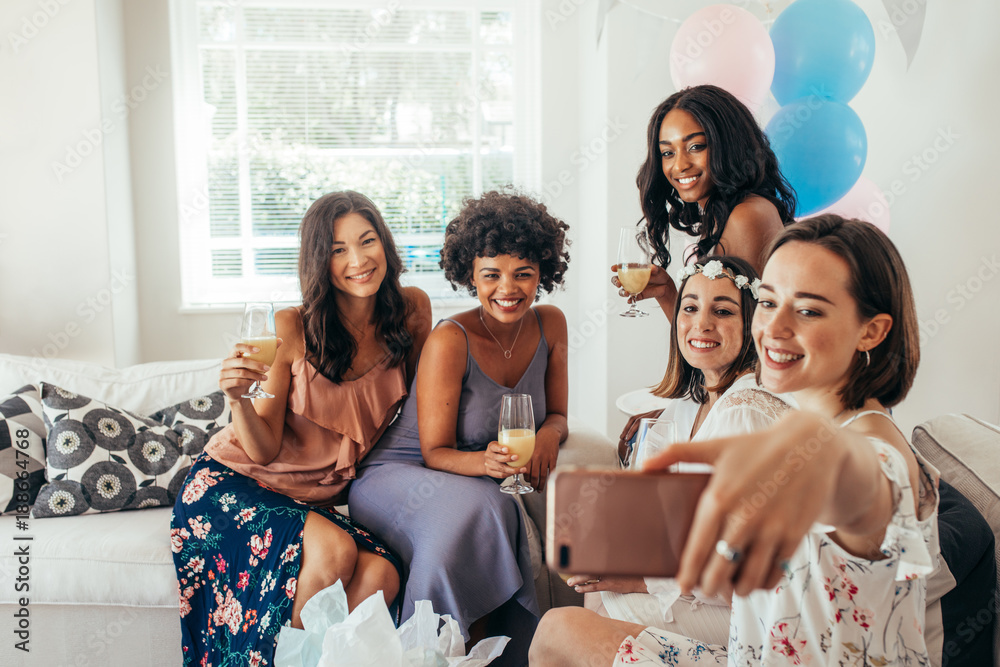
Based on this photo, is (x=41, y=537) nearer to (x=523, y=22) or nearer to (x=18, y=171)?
(x=18, y=171)

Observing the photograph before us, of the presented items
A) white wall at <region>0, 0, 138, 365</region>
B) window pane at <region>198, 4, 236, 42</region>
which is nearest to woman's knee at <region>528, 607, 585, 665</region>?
white wall at <region>0, 0, 138, 365</region>

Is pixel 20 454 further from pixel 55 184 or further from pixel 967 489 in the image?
pixel 967 489

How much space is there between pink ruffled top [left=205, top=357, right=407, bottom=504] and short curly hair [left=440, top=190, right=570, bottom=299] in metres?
0.47

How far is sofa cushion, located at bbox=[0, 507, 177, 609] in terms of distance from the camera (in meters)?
2.02

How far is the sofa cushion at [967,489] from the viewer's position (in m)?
1.20

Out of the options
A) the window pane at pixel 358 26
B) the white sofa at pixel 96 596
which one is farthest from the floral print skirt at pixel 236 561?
the window pane at pixel 358 26

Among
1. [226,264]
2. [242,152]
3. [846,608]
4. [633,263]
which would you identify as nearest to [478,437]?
[633,263]

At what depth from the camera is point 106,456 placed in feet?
7.53

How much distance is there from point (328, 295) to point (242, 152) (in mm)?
2312

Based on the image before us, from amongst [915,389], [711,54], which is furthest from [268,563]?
[915,389]

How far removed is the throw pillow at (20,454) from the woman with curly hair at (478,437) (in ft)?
3.57

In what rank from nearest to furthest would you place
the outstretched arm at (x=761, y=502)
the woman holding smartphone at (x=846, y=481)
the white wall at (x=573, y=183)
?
the outstretched arm at (x=761, y=502)
the woman holding smartphone at (x=846, y=481)
the white wall at (x=573, y=183)

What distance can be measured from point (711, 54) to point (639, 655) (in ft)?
6.79

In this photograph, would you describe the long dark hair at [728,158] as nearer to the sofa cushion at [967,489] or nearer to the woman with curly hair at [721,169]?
the woman with curly hair at [721,169]
